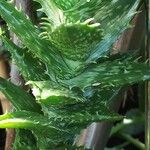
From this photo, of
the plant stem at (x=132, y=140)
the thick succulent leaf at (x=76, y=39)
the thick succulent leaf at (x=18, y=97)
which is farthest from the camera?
the plant stem at (x=132, y=140)

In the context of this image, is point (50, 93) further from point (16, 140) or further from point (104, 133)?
point (104, 133)

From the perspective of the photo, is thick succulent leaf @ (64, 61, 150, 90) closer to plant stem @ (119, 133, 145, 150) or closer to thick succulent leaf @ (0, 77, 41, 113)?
thick succulent leaf @ (0, 77, 41, 113)

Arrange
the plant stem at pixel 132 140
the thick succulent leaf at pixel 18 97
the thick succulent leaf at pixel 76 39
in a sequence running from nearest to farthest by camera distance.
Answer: the thick succulent leaf at pixel 76 39 → the thick succulent leaf at pixel 18 97 → the plant stem at pixel 132 140

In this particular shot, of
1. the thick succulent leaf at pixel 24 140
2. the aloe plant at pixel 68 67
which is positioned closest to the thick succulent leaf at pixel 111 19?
the aloe plant at pixel 68 67

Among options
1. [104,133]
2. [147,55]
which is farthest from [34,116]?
[104,133]

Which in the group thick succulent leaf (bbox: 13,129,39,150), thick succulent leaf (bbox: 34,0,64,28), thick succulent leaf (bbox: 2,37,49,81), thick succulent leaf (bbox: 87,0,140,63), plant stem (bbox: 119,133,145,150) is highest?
A: thick succulent leaf (bbox: 34,0,64,28)

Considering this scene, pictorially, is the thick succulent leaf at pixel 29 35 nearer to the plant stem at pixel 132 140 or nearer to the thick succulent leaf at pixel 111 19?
the thick succulent leaf at pixel 111 19

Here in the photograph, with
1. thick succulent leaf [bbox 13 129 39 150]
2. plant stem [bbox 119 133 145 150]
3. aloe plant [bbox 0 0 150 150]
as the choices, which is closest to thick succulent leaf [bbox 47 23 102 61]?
aloe plant [bbox 0 0 150 150]

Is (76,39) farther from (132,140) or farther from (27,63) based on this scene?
(132,140)
